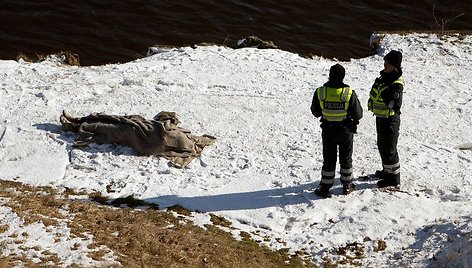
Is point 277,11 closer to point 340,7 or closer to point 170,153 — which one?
point 340,7

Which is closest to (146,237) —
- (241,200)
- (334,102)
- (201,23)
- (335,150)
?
(241,200)

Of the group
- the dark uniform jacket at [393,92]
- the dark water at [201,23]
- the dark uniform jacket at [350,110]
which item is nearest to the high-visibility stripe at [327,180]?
the dark uniform jacket at [350,110]

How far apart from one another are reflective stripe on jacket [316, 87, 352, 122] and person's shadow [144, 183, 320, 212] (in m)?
1.38

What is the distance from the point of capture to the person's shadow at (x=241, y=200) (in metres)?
9.94

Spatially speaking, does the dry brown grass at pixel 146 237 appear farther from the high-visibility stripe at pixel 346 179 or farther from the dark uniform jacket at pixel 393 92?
the dark uniform jacket at pixel 393 92

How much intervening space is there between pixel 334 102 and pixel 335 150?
787mm

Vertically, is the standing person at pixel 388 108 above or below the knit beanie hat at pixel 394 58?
below

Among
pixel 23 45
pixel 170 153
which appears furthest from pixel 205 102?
pixel 23 45

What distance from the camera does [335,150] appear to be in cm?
984

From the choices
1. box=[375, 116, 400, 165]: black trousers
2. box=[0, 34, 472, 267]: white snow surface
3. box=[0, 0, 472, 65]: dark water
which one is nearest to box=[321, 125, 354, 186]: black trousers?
box=[0, 34, 472, 267]: white snow surface

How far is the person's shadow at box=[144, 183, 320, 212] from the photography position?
32.6ft

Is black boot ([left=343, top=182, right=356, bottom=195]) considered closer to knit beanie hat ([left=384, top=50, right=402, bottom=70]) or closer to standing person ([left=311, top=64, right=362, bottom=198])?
standing person ([left=311, top=64, right=362, bottom=198])

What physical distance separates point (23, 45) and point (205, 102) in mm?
7524

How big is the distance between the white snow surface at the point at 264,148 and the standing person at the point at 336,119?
0.40 metres
